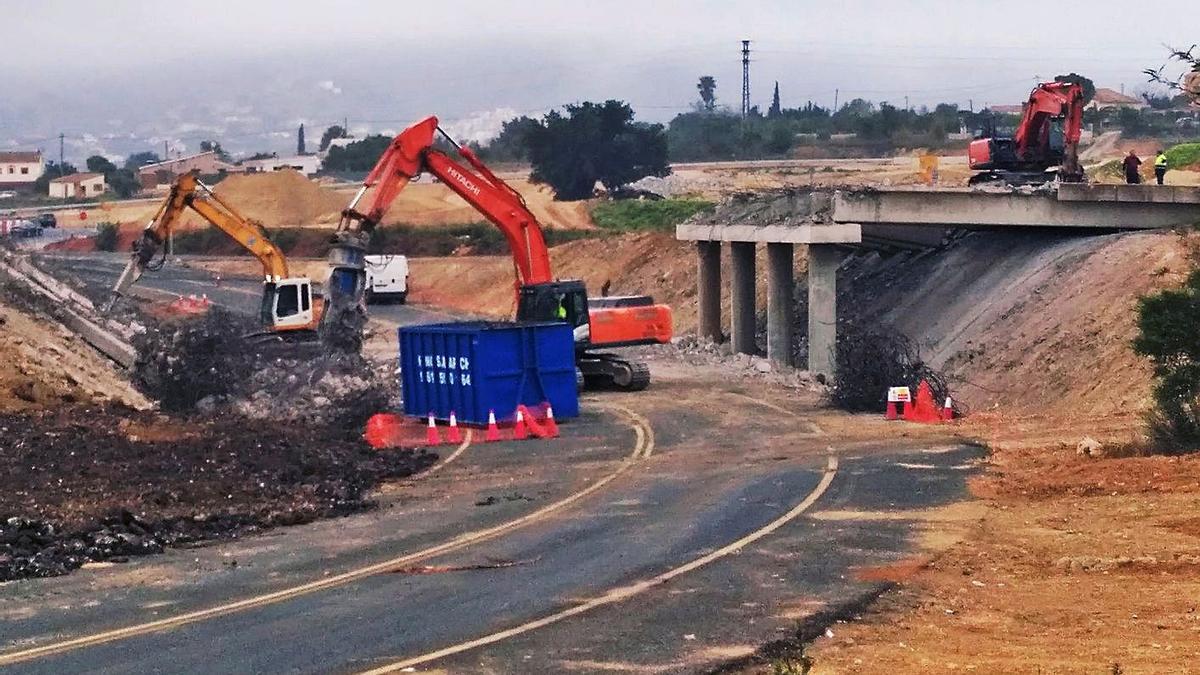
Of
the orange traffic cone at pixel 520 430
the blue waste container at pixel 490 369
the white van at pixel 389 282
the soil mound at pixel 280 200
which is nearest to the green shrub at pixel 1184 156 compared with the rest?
the white van at pixel 389 282

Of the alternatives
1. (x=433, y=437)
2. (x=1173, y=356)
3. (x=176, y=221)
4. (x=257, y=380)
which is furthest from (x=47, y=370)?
(x=1173, y=356)

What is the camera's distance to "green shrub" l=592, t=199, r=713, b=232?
89.2 m

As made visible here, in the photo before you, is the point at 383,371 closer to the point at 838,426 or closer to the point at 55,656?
the point at 838,426

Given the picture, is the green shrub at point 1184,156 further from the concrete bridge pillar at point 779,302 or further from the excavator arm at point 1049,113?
the concrete bridge pillar at point 779,302

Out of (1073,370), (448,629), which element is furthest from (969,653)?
(1073,370)

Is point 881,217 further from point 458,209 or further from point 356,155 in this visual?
point 356,155

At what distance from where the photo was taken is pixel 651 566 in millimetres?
17047

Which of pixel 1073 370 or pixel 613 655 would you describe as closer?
pixel 613 655

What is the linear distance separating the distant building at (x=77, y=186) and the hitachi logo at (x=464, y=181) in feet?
445

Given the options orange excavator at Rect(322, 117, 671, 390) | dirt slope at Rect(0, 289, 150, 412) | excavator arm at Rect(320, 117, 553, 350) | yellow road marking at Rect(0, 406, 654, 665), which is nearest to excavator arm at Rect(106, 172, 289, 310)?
dirt slope at Rect(0, 289, 150, 412)

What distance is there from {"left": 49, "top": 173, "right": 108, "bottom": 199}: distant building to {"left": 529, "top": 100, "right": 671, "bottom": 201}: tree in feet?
224

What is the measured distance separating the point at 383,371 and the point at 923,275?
1535cm

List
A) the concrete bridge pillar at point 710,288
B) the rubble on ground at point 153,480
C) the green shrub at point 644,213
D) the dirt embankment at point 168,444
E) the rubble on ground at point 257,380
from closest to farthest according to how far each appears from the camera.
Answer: the rubble on ground at point 153,480, the dirt embankment at point 168,444, the rubble on ground at point 257,380, the concrete bridge pillar at point 710,288, the green shrub at point 644,213

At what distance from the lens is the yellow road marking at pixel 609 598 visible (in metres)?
13.0
